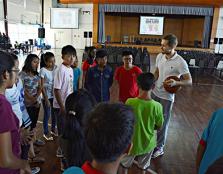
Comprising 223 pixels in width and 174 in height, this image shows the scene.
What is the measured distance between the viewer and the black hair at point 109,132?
88cm

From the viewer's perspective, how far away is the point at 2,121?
3.65 feet

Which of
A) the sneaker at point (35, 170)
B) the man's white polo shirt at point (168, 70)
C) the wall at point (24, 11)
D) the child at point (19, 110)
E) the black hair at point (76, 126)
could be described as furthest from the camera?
the wall at point (24, 11)

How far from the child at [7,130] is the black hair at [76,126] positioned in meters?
0.28

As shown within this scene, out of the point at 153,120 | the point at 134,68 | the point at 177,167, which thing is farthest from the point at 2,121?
the point at 177,167

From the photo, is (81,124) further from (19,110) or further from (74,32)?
(74,32)

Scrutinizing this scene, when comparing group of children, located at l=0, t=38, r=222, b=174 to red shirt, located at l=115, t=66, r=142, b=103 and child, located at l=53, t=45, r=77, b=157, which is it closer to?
child, located at l=53, t=45, r=77, b=157

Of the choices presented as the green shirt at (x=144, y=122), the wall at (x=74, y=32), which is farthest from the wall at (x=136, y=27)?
the green shirt at (x=144, y=122)

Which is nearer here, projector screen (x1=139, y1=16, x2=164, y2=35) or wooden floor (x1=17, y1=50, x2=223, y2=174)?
wooden floor (x1=17, y1=50, x2=223, y2=174)

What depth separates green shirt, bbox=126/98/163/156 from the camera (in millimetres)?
2268

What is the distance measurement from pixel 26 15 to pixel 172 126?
1751cm

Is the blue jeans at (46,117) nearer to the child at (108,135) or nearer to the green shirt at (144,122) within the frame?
the green shirt at (144,122)

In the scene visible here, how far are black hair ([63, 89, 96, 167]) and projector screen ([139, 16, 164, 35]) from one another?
19.6 meters

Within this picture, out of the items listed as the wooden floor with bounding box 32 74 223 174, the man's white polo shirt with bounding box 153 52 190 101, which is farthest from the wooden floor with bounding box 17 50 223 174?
the man's white polo shirt with bounding box 153 52 190 101

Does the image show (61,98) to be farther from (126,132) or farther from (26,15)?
(26,15)
